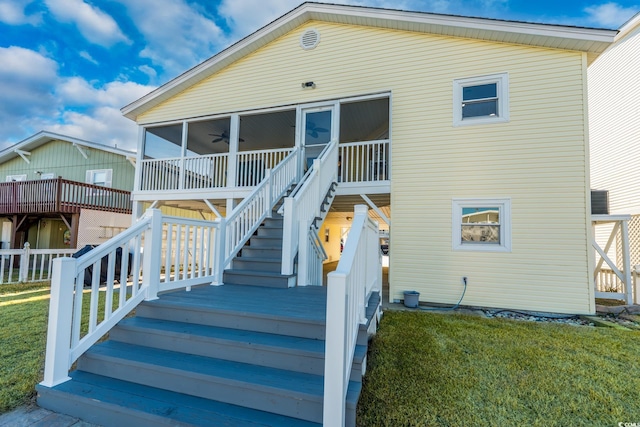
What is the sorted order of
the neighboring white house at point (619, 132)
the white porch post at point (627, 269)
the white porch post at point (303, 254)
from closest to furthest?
the white porch post at point (303, 254) → the white porch post at point (627, 269) → the neighboring white house at point (619, 132)

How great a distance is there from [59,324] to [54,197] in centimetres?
1179

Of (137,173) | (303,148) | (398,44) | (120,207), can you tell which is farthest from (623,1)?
(120,207)

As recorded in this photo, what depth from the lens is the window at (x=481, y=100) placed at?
20.3 ft

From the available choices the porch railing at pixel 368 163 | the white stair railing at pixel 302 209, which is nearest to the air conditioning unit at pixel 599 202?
the porch railing at pixel 368 163

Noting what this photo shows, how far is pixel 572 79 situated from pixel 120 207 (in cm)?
1585

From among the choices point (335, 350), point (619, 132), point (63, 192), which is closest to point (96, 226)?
point (63, 192)

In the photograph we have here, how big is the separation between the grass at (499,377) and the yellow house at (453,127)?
1.83 metres

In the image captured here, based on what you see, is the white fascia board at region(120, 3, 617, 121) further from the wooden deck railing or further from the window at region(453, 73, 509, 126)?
the wooden deck railing

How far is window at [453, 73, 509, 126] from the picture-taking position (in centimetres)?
620

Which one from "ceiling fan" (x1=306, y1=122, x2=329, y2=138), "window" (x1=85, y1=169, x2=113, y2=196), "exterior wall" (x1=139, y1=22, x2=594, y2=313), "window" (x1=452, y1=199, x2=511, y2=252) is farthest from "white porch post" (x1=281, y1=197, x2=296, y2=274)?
"window" (x1=85, y1=169, x2=113, y2=196)

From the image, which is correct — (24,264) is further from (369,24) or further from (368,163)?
(369,24)

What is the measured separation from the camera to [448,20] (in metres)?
6.24

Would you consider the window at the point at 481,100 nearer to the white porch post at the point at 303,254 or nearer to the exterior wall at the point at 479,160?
the exterior wall at the point at 479,160

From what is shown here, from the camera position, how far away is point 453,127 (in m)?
6.45
